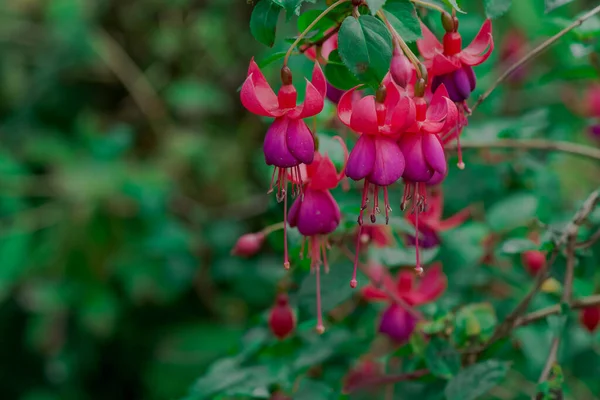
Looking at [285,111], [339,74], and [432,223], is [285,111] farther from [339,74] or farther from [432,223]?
[432,223]

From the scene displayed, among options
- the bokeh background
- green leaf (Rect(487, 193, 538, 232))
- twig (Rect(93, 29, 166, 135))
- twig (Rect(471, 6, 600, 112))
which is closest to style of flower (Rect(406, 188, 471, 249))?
green leaf (Rect(487, 193, 538, 232))

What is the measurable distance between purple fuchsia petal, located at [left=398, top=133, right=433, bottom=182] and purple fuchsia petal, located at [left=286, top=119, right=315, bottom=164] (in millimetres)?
69

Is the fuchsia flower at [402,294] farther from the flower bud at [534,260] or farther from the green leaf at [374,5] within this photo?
the green leaf at [374,5]

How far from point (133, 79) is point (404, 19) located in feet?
4.50

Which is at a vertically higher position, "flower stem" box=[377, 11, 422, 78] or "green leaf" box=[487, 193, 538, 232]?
"flower stem" box=[377, 11, 422, 78]

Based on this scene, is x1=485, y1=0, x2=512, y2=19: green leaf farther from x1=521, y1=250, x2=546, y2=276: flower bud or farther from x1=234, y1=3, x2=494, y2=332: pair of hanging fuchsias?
x1=521, y1=250, x2=546, y2=276: flower bud

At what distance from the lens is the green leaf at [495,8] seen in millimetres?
576

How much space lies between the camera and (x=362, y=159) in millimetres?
518

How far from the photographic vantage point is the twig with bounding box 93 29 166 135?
1774 millimetres

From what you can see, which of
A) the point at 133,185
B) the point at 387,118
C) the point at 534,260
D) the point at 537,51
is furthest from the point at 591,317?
the point at 133,185

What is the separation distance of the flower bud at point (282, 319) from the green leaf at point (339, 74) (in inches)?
11.2

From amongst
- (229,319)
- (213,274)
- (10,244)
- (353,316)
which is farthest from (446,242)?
(10,244)

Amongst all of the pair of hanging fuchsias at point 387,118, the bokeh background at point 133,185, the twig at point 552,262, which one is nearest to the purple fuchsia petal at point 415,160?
the pair of hanging fuchsias at point 387,118

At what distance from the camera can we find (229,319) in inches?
66.6
